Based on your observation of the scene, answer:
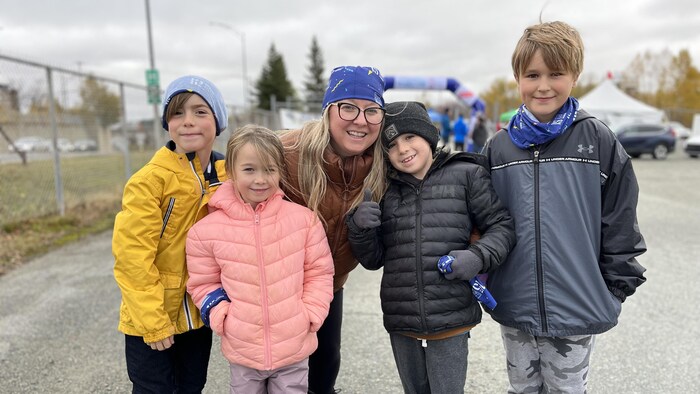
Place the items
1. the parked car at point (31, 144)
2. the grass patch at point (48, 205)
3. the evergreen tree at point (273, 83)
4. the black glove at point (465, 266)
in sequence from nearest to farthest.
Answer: the black glove at point (465, 266) → the grass patch at point (48, 205) → the parked car at point (31, 144) → the evergreen tree at point (273, 83)

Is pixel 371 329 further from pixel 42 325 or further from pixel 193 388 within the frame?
pixel 42 325

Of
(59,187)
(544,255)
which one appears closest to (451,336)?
(544,255)

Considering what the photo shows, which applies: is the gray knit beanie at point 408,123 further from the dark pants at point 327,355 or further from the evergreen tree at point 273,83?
the evergreen tree at point 273,83

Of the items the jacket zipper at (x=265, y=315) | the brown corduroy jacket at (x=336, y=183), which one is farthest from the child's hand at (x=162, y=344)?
the brown corduroy jacket at (x=336, y=183)

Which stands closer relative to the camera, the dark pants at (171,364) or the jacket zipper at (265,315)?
the jacket zipper at (265,315)

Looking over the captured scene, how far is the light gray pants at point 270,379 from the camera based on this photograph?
2.05 metres

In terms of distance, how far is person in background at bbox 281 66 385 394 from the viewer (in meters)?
2.16

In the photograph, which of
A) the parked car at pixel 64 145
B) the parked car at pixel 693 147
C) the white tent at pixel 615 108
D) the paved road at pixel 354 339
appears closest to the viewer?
the paved road at pixel 354 339

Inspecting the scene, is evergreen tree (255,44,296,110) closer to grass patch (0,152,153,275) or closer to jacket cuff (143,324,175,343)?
grass patch (0,152,153,275)

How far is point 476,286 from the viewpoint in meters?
2.02

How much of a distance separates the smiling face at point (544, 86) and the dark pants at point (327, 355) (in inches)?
55.3

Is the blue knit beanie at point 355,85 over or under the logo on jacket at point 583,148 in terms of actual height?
over

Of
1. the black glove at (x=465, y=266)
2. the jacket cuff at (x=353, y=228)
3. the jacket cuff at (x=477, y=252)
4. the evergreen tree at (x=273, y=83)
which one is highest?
the evergreen tree at (x=273, y=83)

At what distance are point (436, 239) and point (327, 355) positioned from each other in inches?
41.9
